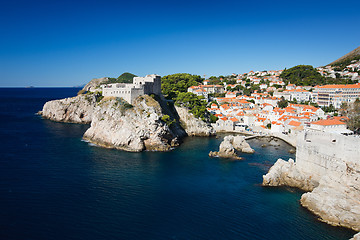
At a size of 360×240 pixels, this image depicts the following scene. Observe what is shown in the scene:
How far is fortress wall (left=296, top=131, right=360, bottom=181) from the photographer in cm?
1936

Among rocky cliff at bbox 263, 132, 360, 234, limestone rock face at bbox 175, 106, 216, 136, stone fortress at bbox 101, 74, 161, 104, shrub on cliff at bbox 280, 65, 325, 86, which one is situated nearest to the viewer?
rocky cliff at bbox 263, 132, 360, 234

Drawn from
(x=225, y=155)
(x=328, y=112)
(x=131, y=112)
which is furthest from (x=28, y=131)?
(x=328, y=112)

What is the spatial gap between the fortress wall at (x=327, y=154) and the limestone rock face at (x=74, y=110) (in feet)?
168

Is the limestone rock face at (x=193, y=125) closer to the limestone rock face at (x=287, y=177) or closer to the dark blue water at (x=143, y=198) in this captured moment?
the dark blue water at (x=143, y=198)

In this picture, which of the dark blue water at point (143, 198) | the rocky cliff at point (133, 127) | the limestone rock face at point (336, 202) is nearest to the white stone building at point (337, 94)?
the dark blue water at point (143, 198)

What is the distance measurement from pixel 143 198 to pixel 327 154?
1654cm

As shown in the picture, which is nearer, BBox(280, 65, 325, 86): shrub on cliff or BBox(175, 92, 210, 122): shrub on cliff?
BBox(175, 92, 210, 122): shrub on cliff

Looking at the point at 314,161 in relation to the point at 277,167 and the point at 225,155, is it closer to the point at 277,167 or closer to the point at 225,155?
the point at 277,167

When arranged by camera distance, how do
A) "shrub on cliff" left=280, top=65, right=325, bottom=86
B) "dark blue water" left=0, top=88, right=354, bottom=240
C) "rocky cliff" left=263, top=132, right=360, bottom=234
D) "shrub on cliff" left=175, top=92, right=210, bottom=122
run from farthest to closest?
"shrub on cliff" left=280, top=65, right=325, bottom=86, "shrub on cliff" left=175, top=92, right=210, bottom=122, "rocky cliff" left=263, top=132, right=360, bottom=234, "dark blue water" left=0, top=88, right=354, bottom=240

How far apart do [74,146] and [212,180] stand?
22.9m

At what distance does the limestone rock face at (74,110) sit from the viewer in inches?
2443

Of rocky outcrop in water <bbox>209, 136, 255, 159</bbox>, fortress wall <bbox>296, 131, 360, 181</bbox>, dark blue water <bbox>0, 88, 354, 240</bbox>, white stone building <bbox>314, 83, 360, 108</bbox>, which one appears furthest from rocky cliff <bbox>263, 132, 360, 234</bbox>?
white stone building <bbox>314, 83, 360, 108</bbox>

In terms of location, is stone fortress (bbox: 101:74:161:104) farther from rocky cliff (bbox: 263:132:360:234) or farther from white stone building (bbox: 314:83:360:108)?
white stone building (bbox: 314:83:360:108)

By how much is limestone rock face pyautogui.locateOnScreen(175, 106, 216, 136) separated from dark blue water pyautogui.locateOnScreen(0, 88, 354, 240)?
13680 millimetres
